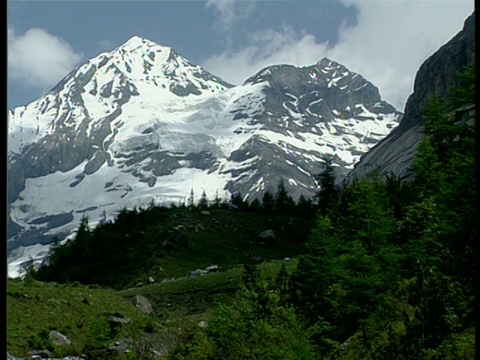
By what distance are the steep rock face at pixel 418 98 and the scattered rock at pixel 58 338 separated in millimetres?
81740

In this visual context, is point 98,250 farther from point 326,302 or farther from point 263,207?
point 326,302

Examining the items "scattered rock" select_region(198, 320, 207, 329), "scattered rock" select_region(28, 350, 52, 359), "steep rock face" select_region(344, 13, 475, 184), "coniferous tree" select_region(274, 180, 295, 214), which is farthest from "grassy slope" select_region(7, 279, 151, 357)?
"steep rock face" select_region(344, 13, 475, 184)

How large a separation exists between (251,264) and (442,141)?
6.85 meters

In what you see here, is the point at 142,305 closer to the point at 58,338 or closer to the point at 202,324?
the point at 202,324

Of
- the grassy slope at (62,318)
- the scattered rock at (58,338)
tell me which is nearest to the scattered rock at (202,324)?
the grassy slope at (62,318)

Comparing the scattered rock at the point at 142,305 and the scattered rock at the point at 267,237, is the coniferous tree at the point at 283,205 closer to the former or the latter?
the scattered rock at the point at 267,237

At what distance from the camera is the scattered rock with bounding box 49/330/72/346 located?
23219 millimetres

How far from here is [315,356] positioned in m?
17.0

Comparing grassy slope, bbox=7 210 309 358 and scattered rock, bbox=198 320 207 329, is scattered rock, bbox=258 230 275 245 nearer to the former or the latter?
grassy slope, bbox=7 210 309 358

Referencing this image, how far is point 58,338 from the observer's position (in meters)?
23.7

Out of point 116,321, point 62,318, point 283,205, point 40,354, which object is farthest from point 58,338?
point 283,205

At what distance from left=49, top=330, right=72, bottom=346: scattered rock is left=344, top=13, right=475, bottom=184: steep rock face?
8174cm

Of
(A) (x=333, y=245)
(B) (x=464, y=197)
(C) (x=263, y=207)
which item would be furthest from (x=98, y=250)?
(B) (x=464, y=197)

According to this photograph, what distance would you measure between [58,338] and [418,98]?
11328 cm
